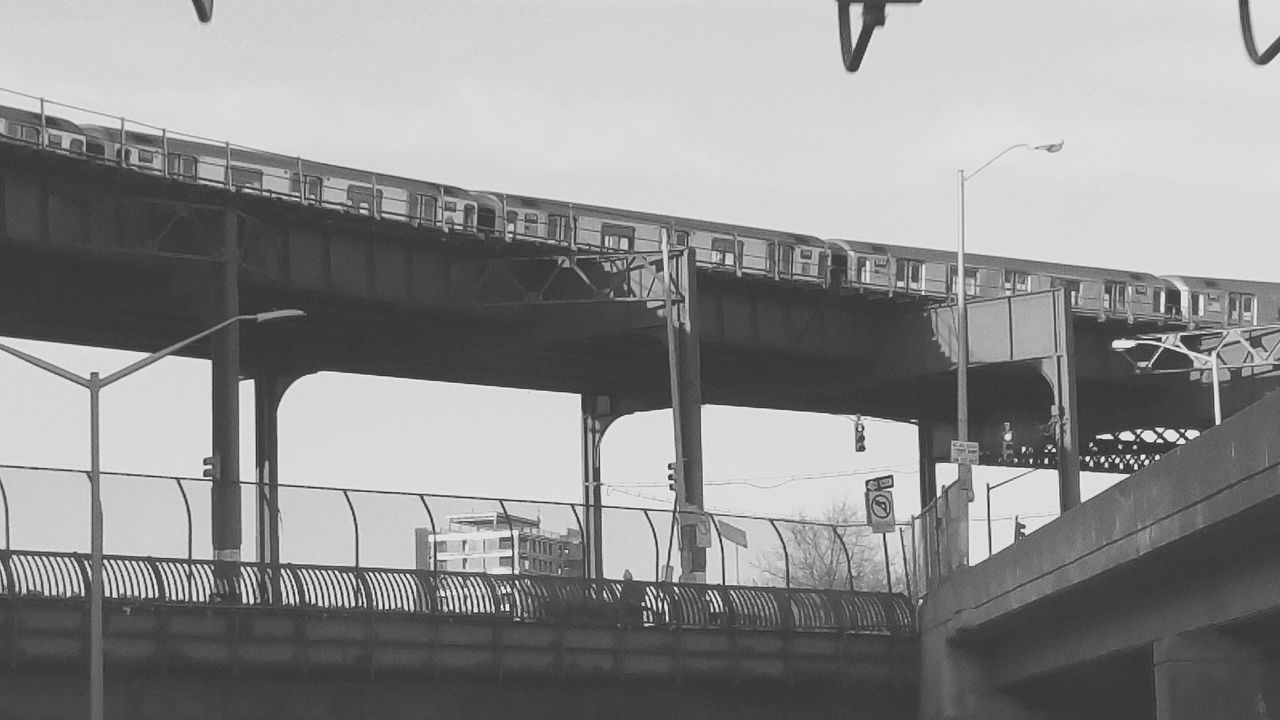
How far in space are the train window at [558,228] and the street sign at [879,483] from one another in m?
25.0

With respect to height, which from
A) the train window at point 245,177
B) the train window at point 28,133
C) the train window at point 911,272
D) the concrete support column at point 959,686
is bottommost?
the concrete support column at point 959,686

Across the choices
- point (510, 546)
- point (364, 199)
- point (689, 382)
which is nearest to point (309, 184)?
point (364, 199)

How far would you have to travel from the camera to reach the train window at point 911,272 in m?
79.1

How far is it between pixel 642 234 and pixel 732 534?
33275mm

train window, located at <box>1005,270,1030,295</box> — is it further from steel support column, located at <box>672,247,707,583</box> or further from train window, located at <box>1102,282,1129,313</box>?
steel support column, located at <box>672,247,707,583</box>

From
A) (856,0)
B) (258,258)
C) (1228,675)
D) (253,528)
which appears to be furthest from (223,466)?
(856,0)

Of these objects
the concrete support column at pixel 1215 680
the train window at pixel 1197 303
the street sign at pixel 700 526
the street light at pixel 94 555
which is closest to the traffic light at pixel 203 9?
the concrete support column at pixel 1215 680

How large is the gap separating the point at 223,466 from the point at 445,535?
1998cm

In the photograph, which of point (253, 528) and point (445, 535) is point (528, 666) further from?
point (253, 528)

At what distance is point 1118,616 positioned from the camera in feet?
103

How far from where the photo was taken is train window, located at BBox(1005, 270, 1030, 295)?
89.3 meters

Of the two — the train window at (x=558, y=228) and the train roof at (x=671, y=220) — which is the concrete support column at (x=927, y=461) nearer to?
the train roof at (x=671, y=220)

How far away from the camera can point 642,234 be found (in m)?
75.9

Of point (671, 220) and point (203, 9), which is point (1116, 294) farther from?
point (203, 9)
